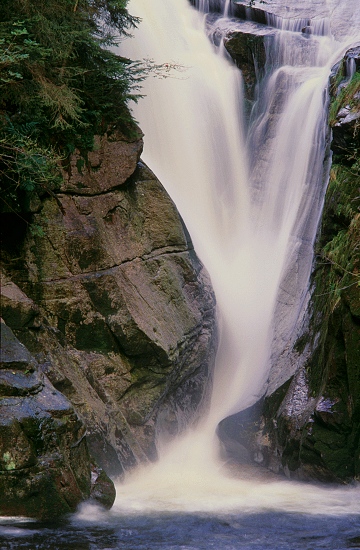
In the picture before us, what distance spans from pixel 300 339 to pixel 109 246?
3502 mm

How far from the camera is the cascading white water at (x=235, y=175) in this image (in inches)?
434

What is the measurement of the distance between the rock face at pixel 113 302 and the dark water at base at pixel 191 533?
1608 millimetres

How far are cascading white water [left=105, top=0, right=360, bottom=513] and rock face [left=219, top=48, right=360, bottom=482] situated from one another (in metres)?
0.79

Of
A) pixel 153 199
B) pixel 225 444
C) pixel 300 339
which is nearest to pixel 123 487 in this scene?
pixel 225 444

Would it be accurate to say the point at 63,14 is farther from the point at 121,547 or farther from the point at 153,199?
the point at 121,547

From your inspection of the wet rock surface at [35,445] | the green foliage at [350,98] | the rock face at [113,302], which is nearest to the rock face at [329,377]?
the green foliage at [350,98]

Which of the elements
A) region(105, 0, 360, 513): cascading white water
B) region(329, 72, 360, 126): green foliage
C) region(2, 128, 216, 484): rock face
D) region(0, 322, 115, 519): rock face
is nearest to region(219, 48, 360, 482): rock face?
region(329, 72, 360, 126): green foliage

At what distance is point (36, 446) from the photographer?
21.8 feet

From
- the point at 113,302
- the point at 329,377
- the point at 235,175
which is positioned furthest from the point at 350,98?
the point at 113,302

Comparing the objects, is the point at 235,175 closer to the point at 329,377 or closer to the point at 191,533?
the point at 329,377

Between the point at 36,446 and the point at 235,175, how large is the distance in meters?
8.49

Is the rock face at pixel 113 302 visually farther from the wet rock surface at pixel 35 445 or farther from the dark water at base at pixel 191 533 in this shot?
the dark water at base at pixel 191 533

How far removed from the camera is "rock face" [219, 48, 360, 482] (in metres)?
8.35

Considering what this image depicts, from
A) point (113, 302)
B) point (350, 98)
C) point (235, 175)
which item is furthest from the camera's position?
point (235, 175)
